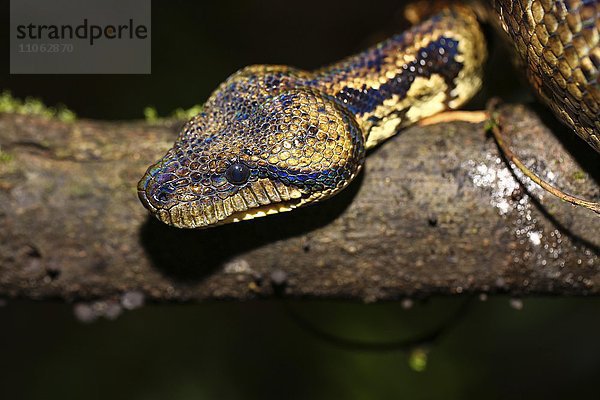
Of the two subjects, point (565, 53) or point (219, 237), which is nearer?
point (565, 53)

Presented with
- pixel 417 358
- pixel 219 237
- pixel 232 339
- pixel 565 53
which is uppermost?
pixel 565 53

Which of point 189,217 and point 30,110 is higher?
point 30,110

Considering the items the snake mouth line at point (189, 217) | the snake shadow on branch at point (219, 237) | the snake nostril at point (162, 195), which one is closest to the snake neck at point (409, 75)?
the snake shadow on branch at point (219, 237)

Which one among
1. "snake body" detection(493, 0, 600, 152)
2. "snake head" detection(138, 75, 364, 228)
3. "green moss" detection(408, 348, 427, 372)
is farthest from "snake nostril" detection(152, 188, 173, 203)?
"green moss" detection(408, 348, 427, 372)

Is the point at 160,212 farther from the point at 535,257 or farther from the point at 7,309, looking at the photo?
the point at 7,309

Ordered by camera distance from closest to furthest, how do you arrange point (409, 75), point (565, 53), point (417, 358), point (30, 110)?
point (565, 53) → point (409, 75) → point (30, 110) → point (417, 358)

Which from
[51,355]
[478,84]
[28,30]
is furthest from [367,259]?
[51,355]

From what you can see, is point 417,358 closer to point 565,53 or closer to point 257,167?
point 257,167

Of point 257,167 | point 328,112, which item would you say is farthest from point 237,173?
point 328,112
